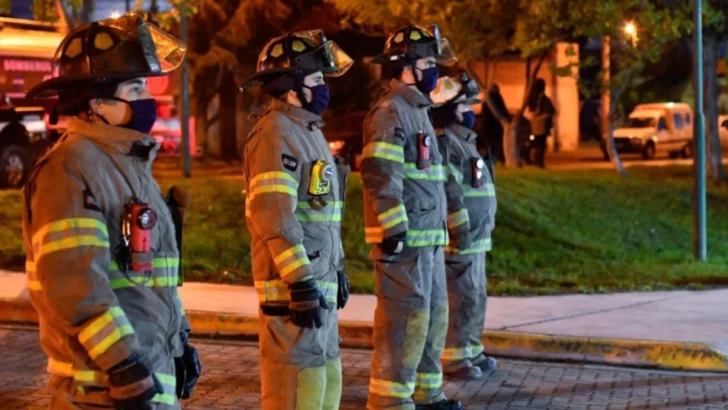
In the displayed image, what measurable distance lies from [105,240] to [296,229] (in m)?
1.42

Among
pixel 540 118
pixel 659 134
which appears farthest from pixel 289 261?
pixel 659 134

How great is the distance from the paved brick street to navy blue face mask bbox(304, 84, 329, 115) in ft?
8.03

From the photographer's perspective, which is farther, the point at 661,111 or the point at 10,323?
the point at 661,111

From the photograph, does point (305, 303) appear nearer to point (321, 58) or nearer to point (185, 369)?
point (185, 369)

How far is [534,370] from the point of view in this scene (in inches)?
324

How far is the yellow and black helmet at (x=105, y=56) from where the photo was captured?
3.81 meters

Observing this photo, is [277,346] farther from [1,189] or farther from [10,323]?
Answer: [1,189]

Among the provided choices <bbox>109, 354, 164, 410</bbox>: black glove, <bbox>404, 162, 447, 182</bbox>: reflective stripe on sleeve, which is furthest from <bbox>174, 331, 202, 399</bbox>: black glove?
<bbox>404, 162, 447, 182</bbox>: reflective stripe on sleeve

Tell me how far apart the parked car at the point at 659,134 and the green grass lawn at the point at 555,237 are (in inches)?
614

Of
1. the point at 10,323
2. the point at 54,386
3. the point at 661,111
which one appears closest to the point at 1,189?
the point at 10,323

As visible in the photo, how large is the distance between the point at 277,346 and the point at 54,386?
4.94ft

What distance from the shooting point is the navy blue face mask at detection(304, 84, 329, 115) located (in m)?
5.29

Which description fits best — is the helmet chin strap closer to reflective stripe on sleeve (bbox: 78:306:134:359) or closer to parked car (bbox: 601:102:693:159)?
reflective stripe on sleeve (bbox: 78:306:134:359)

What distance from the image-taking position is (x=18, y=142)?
19375mm
